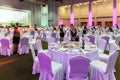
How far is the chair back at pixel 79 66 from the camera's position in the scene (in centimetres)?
339

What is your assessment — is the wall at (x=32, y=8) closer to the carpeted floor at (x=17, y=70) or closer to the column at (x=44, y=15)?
the column at (x=44, y=15)

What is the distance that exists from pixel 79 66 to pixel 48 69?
0.71 m

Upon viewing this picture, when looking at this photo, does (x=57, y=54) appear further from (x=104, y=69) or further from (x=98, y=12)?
(x=98, y=12)

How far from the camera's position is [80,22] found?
87.3ft

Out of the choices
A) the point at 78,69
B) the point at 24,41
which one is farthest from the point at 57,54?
the point at 24,41

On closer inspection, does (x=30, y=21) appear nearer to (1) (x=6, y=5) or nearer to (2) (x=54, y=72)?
(1) (x=6, y=5)

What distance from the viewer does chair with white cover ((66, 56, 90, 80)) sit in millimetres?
3395

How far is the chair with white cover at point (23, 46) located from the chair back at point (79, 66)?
4.77 meters

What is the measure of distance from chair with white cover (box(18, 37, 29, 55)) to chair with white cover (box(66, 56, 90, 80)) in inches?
187

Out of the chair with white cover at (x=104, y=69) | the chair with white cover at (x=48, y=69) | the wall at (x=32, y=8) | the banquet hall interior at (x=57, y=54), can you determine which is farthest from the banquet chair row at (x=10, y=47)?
the wall at (x=32, y=8)

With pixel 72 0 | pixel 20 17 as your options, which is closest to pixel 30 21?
pixel 20 17

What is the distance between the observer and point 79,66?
3.46 metres

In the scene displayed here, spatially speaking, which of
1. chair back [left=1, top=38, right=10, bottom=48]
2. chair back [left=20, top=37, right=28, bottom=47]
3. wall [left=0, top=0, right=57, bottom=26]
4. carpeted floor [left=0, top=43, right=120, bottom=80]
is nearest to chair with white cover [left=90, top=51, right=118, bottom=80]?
carpeted floor [left=0, top=43, right=120, bottom=80]

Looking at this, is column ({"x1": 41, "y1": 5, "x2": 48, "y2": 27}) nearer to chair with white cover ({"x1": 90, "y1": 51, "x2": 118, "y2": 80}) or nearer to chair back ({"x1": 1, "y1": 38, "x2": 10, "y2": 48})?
chair back ({"x1": 1, "y1": 38, "x2": 10, "y2": 48})
